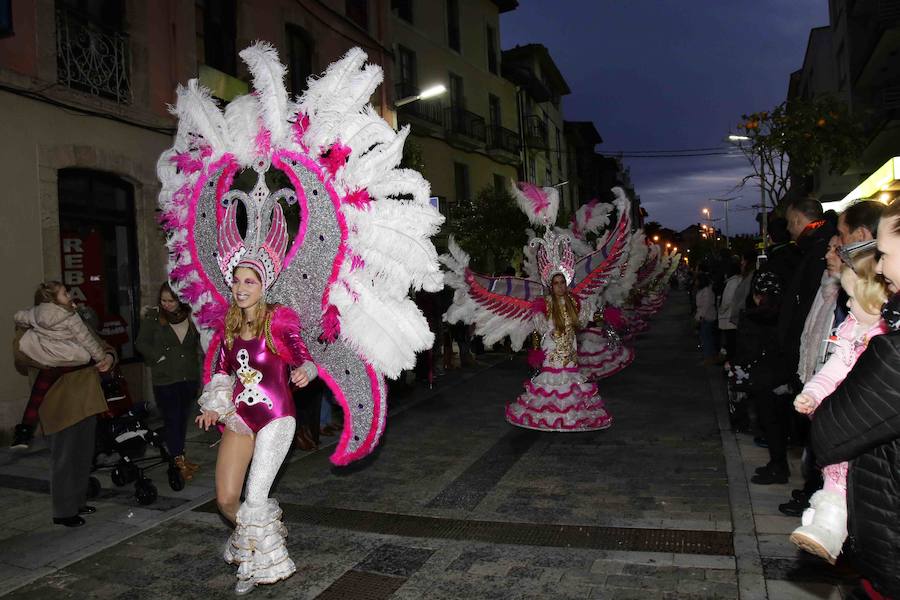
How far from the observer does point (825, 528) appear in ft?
7.38

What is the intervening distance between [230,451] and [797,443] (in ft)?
16.6

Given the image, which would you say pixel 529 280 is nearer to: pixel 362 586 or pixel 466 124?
pixel 362 586

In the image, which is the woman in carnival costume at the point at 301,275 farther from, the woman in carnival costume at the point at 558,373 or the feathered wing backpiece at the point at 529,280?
the feathered wing backpiece at the point at 529,280

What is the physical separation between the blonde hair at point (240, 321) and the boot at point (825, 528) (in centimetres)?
285

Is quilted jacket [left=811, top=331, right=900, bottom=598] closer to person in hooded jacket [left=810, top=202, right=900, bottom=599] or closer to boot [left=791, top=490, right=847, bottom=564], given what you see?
person in hooded jacket [left=810, top=202, right=900, bottom=599]

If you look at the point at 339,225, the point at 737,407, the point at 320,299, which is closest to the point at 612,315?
the point at 737,407

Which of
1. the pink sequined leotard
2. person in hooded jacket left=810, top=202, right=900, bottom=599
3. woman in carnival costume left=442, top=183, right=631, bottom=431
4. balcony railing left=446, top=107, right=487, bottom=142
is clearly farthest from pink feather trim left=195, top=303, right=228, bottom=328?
balcony railing left=446, top=107, right=487, bottom=142

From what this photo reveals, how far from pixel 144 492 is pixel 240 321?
7.93ft

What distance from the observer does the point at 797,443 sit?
6.25m

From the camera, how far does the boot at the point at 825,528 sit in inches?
86.7

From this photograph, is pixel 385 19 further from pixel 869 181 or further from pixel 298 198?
pixel 298 198

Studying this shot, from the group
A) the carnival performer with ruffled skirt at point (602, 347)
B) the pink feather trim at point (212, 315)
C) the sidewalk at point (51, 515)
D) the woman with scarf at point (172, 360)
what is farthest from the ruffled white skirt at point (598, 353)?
the pink feather trim at point (212, 315)

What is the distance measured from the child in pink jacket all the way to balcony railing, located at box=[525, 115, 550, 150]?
28.8 meters

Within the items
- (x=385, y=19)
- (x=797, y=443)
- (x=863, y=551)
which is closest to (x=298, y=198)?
(x=863, y=551)
